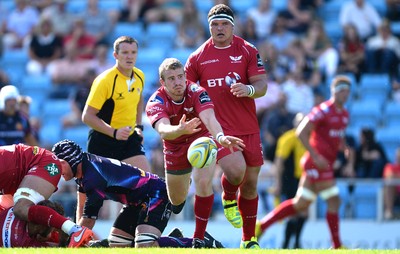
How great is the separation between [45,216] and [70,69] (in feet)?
35.7

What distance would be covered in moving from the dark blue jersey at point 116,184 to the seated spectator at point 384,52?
890cm

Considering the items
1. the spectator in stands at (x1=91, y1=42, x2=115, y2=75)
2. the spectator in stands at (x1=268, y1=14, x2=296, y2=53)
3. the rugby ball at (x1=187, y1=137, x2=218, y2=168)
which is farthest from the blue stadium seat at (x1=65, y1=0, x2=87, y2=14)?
the rugby ball at (x1=187, y1=137, x2=218, y2=168)

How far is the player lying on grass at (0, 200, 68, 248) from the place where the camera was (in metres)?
11.1

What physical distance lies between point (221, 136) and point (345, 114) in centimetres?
581

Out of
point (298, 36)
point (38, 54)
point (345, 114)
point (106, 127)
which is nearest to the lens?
point (106, 127)

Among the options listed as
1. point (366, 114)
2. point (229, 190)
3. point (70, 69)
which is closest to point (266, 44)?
point (366, 114)

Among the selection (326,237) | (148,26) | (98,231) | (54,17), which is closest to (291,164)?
(326,237)

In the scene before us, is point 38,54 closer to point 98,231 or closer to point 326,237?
point 98,231

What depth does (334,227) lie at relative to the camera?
15.8 metres

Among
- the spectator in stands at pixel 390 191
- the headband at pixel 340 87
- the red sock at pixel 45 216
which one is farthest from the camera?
the spectator in stands at pixel 390 191

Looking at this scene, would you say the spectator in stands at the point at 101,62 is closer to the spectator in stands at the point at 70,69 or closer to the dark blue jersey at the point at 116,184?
the spectator in stands at the point at 70,69

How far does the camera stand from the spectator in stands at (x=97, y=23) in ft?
72.3

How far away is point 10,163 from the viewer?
11.2m

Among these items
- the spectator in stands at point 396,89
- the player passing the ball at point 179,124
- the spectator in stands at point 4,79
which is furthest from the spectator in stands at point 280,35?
the player passing the ball at point 179,124
